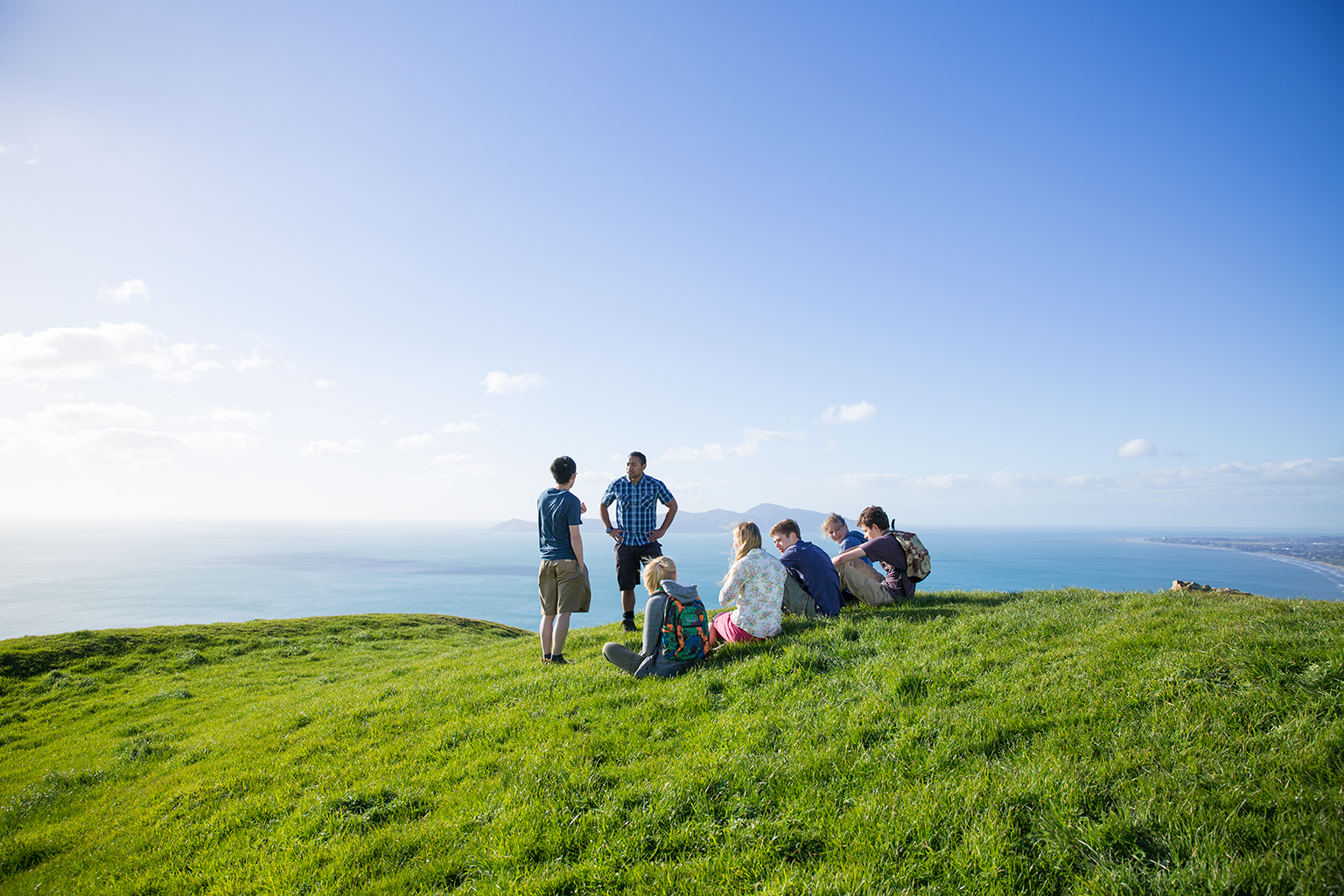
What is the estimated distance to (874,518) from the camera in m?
11.7

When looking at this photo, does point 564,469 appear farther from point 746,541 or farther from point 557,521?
point 746,541

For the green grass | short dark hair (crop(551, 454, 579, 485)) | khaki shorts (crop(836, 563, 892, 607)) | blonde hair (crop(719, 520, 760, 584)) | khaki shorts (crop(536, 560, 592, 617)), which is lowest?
the green grass

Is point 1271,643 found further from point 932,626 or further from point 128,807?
point 128,807

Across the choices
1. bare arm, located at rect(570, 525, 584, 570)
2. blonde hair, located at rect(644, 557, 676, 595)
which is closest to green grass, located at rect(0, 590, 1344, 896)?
blonde hair, located at rect(644, 557, 676, 595)

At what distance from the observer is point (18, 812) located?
8508mm

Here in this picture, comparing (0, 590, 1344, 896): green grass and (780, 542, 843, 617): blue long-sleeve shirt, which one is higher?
(780, 542, 843, 617): blue long-sleeve shirt

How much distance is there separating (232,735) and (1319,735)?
14.5 m

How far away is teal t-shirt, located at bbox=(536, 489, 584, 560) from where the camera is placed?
10.5 m

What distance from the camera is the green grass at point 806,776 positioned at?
12.8 ft

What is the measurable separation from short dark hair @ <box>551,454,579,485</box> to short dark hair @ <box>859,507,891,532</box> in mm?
6020

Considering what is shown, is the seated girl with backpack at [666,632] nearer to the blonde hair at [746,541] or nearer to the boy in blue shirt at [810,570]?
the blonde hair at [746,541]

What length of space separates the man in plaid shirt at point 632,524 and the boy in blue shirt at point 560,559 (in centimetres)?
215

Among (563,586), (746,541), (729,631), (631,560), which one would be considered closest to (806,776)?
(729,631)

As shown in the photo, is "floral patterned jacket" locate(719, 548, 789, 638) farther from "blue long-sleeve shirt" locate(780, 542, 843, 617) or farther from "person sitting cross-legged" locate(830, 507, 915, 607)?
"person sitting cross-legged" locate(830, 507, 915, 607)
